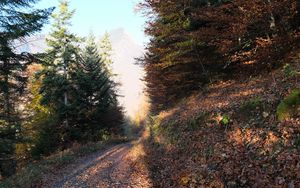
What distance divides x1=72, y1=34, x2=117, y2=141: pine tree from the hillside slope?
18155 mm

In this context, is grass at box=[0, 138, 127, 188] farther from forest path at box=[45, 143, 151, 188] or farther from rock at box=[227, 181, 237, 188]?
rock at box=[227, 181, 237, 188]

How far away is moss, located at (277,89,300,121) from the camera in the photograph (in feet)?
29.9

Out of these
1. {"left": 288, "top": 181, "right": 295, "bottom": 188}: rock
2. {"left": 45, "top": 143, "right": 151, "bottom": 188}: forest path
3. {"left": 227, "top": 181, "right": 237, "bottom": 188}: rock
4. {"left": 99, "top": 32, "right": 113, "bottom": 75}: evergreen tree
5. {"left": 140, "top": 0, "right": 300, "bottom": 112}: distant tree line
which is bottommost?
{"left": 288, "top": 181, "right": 295, "bottom": 188}: rock

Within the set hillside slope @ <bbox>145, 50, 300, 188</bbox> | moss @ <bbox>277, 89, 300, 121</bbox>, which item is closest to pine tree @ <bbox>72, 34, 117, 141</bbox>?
hillside slope @ <bbox>145, 50, 300, 188</bbox>

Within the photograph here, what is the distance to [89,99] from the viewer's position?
34.9 metres

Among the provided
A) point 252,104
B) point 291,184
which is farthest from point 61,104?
point 291,184

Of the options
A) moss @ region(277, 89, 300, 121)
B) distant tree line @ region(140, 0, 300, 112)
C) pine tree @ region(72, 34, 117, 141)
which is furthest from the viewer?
pine tree @ region(72, 34, 117, 141)

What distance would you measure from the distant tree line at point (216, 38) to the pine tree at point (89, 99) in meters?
9.92

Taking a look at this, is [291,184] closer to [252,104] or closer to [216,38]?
[252,104]

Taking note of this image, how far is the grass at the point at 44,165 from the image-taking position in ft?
53.3

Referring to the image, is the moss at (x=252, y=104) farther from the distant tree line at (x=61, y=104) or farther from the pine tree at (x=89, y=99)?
the pine tree at (x=89, y=99)

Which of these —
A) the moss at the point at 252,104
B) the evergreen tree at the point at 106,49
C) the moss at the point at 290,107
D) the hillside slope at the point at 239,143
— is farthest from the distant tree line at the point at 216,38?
the evergreen tree at the point at 106,49

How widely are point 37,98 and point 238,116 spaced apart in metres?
25.5

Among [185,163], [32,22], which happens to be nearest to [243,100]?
[185,163]
